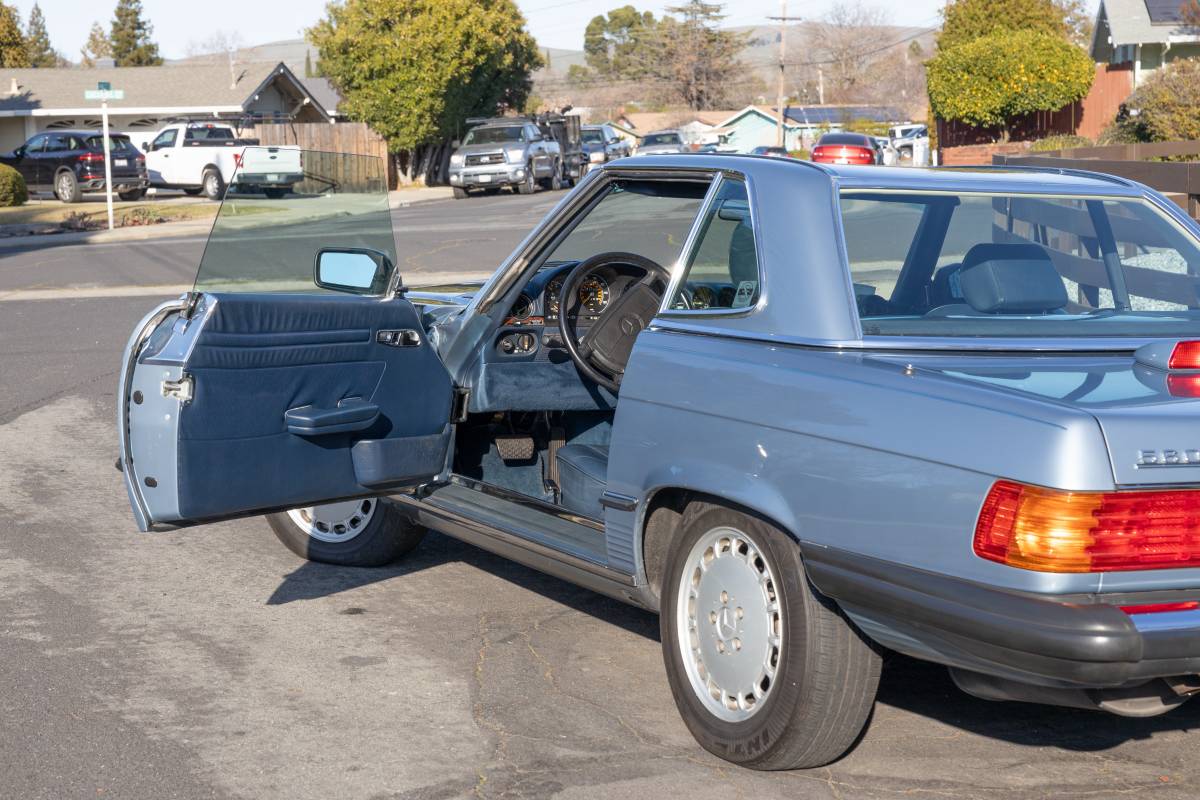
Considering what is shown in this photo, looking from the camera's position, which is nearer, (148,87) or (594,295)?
(594,295)

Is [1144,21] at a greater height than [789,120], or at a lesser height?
greater

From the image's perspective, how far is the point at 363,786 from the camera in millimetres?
3992

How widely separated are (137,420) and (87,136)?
121ft

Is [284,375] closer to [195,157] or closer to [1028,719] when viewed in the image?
[1028,719]

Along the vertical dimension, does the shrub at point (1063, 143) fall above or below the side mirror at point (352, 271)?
above

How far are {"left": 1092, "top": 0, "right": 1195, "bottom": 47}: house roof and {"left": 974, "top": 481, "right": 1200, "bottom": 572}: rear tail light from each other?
36815 mm

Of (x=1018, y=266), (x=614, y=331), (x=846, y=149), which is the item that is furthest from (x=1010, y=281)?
(x=846, y=149)

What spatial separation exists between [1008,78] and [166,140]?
22786mm

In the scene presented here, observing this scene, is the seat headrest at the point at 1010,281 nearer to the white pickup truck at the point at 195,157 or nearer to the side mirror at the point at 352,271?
the side mirror at the point at 352,271

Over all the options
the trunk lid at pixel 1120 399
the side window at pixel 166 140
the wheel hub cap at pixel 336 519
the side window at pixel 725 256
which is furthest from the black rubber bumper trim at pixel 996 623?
the side window at pixel 166 140

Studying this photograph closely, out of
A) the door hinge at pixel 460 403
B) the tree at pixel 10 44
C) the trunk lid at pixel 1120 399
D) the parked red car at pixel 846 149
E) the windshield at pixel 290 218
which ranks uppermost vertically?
the tree at pixel 10 44

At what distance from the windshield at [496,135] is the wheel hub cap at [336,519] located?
3405 centimetres

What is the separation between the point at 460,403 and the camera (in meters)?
5.38

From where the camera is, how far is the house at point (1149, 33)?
3728 cm
